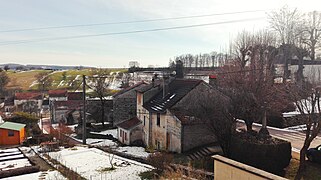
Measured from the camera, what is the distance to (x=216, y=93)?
62.1 feet

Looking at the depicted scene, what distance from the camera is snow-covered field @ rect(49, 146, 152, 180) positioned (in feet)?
48.2

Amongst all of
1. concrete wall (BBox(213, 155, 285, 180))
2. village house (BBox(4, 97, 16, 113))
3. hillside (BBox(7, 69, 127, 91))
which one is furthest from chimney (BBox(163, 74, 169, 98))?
hillside (BBox(7, 69, 127, 91))

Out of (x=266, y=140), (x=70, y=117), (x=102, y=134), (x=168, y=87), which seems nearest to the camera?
(x=266, y=140)

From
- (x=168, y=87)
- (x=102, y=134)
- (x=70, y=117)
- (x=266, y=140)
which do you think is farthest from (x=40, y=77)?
(x=266, y=140)

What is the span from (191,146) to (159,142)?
3730 millimetres

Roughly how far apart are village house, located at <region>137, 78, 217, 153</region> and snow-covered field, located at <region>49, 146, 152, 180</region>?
4828 mm

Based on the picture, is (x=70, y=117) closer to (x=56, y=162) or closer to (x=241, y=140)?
(x=56, y=162)

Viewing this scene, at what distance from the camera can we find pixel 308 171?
46.2 feet

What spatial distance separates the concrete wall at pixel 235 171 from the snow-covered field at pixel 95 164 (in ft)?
19.5

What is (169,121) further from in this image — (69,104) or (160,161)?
(69,104)

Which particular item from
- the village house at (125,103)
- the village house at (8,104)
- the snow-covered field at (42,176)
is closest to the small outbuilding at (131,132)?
the village house at (125,103)

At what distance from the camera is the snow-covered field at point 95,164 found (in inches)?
578

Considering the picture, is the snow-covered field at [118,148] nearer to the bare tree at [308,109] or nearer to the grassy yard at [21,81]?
the bare tree at [308,109]

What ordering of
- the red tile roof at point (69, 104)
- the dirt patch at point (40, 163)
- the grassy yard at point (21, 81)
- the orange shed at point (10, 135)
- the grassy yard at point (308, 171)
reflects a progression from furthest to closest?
the grassy yard at point (21, 81)
the red tile roof at point (69, 104)
the orange shed at point (10, 135)
the dirt patch at point (40, 163)
the grassy yard at point (308, 171)
